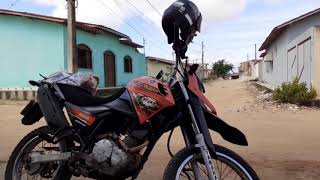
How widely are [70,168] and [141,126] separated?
0.78 meters

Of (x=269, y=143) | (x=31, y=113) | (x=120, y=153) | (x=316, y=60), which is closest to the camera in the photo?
(x=120, y=153)

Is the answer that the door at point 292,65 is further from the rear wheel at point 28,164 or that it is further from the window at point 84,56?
the rear wheel at point 28,164

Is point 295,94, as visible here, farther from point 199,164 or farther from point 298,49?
point 199,164

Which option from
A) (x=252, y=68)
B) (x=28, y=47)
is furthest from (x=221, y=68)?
(x=28, y=47)

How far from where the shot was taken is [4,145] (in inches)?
330

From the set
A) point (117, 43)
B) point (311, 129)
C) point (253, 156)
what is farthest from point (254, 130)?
point (117, 43)

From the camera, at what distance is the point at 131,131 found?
4.25 m

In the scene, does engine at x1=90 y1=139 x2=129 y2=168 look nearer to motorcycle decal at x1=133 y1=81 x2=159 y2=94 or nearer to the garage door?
motorcycle decal at x1=133 y1=81 x2=159 y2=94

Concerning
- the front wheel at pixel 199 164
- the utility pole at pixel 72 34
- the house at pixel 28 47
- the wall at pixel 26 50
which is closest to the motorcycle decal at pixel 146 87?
the front wheel at pixel 199 164

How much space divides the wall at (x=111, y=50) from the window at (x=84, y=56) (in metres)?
0.21

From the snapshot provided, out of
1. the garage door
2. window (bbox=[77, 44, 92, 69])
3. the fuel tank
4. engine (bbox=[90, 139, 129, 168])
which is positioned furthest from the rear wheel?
window (bbox=[77, 44, 92, 69])

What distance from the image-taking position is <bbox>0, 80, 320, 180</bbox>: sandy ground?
A: 6363 millimetres

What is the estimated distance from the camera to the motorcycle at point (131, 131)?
3.96 metres

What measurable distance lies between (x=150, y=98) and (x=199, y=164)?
25.2 inches
